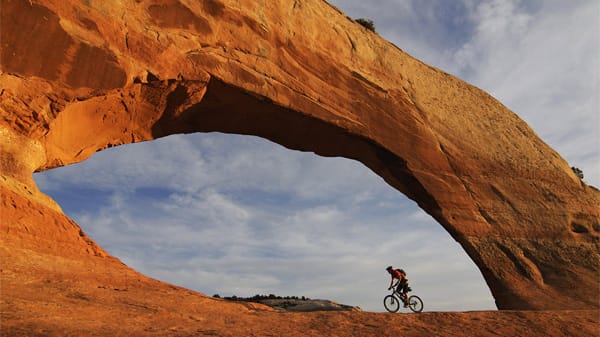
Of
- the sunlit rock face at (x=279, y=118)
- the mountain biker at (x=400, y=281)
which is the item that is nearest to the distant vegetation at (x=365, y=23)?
the sunlit rock face at (x=279, y=118)

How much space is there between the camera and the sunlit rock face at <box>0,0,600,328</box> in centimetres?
1051

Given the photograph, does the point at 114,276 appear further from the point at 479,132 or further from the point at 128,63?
the point at 479,132

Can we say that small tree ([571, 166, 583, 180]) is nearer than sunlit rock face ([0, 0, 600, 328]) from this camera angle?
No

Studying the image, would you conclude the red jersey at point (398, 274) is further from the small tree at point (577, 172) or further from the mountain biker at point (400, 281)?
the small tree at point (577, 172)

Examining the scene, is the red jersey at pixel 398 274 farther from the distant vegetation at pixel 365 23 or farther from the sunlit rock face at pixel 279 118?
the distant vegetation at pixel 365 23

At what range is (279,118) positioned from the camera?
53.9 feet

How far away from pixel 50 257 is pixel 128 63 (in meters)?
5.42

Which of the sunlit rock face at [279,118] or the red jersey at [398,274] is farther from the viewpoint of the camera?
the red jersey at [398,274]

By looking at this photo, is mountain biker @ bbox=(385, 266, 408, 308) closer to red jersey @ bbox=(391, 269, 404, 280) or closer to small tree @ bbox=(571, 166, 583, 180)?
red jersey @ bbox=(391, 269, 404, 280)

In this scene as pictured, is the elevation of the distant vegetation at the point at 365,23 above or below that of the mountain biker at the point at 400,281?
above

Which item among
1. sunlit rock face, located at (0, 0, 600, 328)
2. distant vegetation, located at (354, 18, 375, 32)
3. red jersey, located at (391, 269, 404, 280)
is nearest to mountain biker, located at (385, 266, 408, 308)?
red jersey, located at (391, 269, 404, 280)

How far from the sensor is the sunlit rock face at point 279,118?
10.5 metres

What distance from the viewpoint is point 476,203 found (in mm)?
18188

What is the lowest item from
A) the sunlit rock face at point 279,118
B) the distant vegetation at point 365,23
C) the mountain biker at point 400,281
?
the mountain biker at point 400,281
